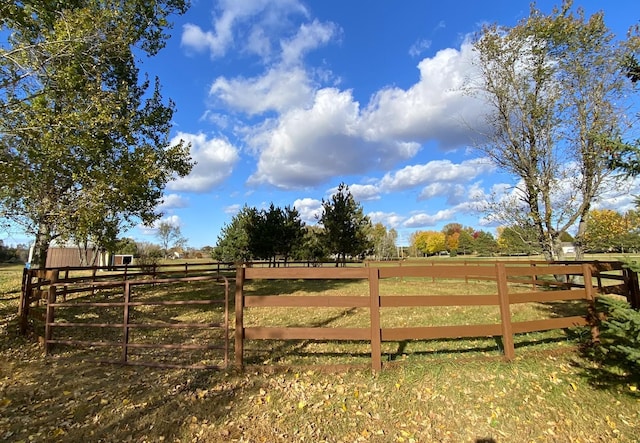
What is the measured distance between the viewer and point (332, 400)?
173 inches

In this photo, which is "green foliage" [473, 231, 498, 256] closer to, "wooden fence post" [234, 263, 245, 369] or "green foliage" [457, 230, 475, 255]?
"green foliage" [457, 230, 475, 255]

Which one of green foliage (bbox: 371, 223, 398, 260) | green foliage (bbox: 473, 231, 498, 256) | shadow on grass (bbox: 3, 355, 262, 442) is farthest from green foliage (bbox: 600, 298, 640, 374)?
green foliage (bbox: 473, 231, 498, 256)

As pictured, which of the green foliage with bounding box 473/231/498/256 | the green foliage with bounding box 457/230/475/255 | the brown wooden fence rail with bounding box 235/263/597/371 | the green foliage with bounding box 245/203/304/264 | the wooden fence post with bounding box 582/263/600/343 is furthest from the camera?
the green foliage with bounding box 457/230/475/255

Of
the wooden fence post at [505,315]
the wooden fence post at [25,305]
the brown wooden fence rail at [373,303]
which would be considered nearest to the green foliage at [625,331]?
the brown wooden fence rail at [373,303]

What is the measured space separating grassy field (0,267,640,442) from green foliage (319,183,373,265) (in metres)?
21.5

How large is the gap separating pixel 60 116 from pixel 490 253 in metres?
74.9

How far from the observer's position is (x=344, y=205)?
27469 mm

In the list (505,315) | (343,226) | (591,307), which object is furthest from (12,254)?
(591,307)

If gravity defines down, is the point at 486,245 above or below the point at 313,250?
above

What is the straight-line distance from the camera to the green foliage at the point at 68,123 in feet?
25.4

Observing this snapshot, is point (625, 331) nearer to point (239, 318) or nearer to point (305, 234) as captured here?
point (239, 318)

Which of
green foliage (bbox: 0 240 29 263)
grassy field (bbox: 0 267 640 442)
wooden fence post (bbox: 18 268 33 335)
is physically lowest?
grassy field (bbox: 0 267 640 442)

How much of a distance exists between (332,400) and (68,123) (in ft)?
26.8

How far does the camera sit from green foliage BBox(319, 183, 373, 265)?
A: 27.5 metres
